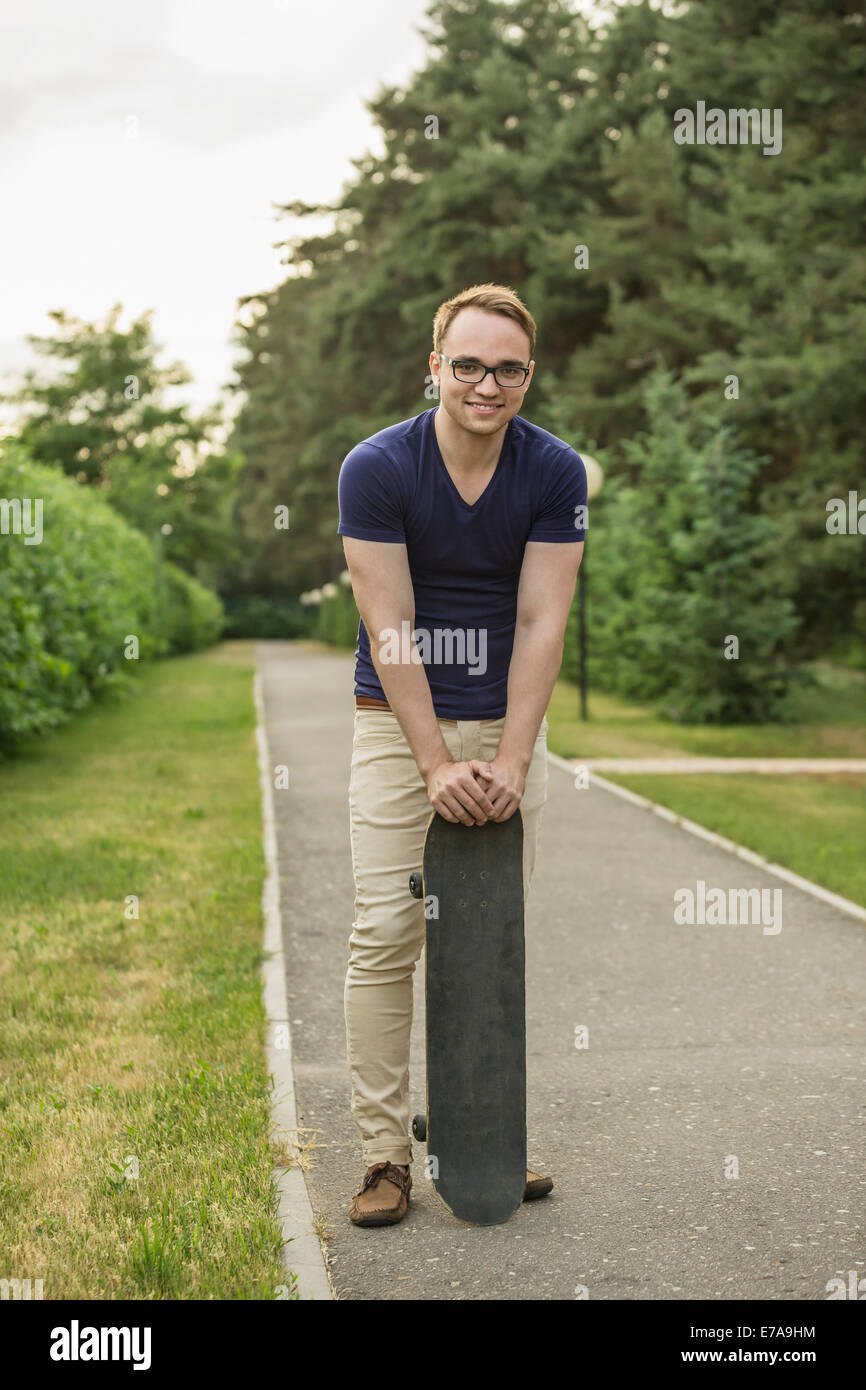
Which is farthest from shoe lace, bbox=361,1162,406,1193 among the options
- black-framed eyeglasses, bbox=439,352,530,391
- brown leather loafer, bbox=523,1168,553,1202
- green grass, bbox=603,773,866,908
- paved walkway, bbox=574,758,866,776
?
paved walkway, bbox=574,758,866,776

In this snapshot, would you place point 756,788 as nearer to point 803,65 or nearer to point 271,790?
point 271,790

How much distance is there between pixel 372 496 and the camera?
352 cm

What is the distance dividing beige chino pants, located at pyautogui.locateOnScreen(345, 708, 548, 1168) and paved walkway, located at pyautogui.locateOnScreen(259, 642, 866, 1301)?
33cm

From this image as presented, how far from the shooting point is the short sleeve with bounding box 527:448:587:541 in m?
3.66

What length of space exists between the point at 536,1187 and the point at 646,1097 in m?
0.95

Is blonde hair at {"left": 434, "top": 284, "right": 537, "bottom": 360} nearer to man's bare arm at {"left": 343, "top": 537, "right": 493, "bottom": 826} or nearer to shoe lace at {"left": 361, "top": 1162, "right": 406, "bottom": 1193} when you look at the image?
man's bare arm at {"left": 343, "top": 537, "right": 493, "bottom": 826}

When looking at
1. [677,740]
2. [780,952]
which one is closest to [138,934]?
[780,952]

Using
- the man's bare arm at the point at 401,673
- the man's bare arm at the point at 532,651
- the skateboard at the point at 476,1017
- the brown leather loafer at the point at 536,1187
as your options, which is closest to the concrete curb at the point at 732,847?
the brown leather loafer at the point at 536,1187

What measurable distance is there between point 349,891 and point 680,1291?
4.77 m

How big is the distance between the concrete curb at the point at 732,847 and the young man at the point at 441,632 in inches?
161

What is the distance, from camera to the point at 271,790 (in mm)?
11727

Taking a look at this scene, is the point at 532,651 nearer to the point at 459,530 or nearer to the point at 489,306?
the point at 459,530

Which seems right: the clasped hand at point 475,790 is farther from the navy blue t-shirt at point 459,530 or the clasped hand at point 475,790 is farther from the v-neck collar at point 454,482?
the v-neck collar at point 454,482

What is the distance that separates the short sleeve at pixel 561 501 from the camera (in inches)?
144
